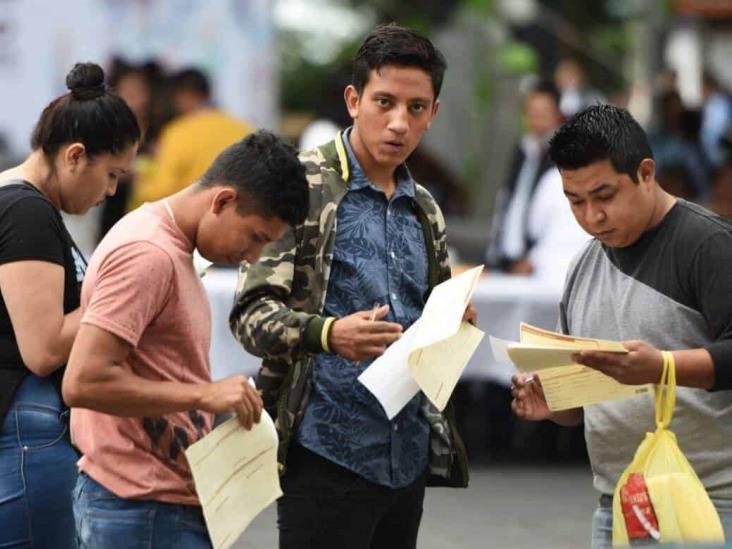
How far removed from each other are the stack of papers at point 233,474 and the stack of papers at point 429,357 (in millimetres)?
314

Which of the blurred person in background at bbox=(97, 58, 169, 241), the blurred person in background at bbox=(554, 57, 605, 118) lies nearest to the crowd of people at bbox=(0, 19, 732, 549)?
the blurred person in background at bbox=(97, 58, 169, 241)

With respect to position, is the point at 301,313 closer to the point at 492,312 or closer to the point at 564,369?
the point at 564,369

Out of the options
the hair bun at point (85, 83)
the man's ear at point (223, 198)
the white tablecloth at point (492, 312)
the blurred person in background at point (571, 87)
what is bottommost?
the white tablecloth at point (492, 312)

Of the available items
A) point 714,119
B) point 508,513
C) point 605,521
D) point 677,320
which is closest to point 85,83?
point 677,320

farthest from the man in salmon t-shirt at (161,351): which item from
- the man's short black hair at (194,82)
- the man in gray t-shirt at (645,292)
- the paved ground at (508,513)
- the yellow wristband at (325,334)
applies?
the man's short black hair at (194,82)

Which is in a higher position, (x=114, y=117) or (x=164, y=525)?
(x=114, y=117)

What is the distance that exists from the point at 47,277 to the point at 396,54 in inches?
42.7

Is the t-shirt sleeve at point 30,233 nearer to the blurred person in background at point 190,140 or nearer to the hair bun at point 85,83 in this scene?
the hair bun at point 85,83

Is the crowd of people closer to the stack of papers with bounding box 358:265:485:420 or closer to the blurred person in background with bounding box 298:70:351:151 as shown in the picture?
the stack of papers with bounding box 358:265:485:420

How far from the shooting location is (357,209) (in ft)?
13.8

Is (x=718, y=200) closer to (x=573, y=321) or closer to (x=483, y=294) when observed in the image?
(x=483, y=294)

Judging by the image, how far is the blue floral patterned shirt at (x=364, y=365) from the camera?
13.5ft

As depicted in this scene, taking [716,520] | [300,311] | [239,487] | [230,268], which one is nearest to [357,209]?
[300,311]

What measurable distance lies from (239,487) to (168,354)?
35 centimetres
